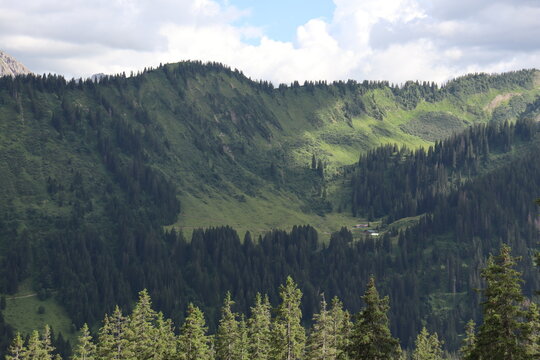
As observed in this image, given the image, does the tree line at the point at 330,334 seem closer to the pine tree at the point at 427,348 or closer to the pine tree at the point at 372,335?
the pine tree at the point at 372,335

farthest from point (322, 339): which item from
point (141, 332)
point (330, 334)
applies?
point (141, 332)

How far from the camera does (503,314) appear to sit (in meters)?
47.9

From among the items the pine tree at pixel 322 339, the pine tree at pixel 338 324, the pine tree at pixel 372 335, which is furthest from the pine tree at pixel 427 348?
the pine tree at pixel 372 335

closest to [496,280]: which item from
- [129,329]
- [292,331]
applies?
[292,331]

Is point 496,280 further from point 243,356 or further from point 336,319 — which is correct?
point 243,356

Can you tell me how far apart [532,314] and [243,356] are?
63189 millimetres

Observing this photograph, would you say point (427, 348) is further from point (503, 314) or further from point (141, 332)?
point (503, 314)

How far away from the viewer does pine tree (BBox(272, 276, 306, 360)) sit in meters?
77.2

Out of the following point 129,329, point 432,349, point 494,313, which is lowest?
point 432,349

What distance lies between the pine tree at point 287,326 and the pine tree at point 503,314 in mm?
30957

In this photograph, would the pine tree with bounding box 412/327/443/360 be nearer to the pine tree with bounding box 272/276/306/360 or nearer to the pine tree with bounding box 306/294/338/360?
the pine tree with bounding box 306/294/338/360

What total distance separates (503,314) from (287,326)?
3576 centimetres

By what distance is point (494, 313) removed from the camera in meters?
48.0

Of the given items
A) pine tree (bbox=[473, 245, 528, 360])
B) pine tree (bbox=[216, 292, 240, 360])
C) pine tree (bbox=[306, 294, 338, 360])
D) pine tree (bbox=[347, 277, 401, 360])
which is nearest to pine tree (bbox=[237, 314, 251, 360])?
pine tree (bbox=[216, 292, 240, 360])
